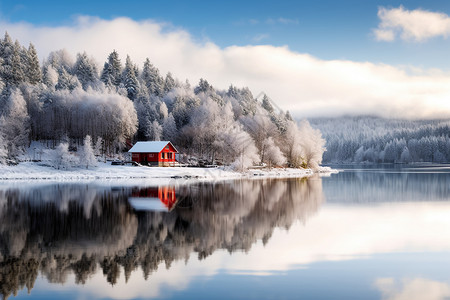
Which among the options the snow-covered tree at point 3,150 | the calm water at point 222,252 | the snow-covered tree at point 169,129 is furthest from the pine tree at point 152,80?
the calm water at point 222,252

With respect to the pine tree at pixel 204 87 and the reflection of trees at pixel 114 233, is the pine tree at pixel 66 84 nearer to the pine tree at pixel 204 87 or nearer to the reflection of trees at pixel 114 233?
the pine tree at pixel 204 87

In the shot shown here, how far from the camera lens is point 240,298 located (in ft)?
32.0

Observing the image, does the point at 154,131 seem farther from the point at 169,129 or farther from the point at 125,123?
the point at 125,123

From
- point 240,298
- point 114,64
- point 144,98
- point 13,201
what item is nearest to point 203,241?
point 240,298

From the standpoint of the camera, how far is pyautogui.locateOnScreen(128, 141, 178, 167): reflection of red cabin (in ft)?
239

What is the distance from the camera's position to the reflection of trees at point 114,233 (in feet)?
40.4

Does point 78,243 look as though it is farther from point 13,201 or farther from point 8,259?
point 13,201

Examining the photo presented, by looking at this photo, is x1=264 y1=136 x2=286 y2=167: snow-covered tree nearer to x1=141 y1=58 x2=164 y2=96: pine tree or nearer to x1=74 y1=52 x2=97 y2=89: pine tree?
x1=141 y1=58 x2=164 y2=96: pine tree

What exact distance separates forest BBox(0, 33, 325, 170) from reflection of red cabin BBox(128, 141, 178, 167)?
5.48m

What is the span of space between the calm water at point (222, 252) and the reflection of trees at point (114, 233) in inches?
2.0

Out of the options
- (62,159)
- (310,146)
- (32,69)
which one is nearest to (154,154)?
(62,159)

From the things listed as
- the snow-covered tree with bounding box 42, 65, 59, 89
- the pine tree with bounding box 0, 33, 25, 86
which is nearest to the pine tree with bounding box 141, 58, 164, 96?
the snow-covered tree with bounding box 42, 65, 59, 89

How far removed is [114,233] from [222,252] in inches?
216

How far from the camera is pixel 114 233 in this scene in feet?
56.4
